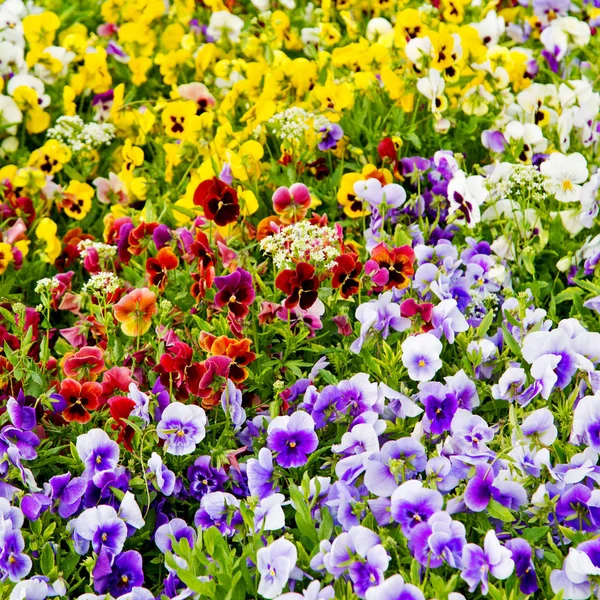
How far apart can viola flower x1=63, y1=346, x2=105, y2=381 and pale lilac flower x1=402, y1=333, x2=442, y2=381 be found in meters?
0.77

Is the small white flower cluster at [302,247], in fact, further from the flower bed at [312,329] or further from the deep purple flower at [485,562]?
the deep purple flower at [485,562]

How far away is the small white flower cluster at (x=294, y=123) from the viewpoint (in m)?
2.77

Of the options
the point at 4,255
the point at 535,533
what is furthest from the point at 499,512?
the point at 4,255

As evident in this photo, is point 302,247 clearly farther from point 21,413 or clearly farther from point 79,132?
point 79,132

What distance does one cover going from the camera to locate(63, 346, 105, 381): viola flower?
89.9 inches

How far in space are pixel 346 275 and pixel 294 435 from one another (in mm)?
479

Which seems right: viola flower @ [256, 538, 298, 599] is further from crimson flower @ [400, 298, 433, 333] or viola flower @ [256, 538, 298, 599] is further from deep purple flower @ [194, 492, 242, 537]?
crimson flower @ [400, 298, 433, 333]

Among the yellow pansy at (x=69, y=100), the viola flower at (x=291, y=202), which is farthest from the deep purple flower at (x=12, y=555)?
the yellow pansy at (x=69, y=100)

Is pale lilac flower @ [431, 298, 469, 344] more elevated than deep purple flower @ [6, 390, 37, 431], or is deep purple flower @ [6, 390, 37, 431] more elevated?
pale lilac flower @ [431, 298, 469, 344]

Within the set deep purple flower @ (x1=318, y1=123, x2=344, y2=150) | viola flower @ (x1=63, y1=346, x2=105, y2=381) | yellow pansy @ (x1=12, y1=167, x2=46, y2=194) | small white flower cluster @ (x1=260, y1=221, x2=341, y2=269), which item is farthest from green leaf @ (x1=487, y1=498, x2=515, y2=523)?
yellow pansy @ (x1=12, y1=167, x2=46, y2=194)

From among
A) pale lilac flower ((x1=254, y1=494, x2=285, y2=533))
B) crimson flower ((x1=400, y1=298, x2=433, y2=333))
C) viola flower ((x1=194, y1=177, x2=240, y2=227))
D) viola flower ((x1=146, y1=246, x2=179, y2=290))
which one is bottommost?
pale lilac flower ((x1=254, y1=494, x2=285, y2=533))

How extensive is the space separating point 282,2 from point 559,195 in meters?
1.94

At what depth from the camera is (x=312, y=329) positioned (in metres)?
2.39

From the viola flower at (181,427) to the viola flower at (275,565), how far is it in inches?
14.6
